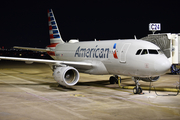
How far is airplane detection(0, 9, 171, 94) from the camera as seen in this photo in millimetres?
13844

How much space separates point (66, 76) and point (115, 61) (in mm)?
3333

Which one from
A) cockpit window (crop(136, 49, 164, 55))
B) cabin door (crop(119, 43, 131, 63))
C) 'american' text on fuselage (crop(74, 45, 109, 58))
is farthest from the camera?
'american' text on fuselage (crop(74, 45, 109, 58))

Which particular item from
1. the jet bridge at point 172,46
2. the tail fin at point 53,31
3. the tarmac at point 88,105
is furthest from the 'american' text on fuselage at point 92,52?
the tail fin at point 53,31

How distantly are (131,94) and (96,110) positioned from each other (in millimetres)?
4431

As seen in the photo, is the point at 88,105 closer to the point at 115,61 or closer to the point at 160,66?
the point at 160,66

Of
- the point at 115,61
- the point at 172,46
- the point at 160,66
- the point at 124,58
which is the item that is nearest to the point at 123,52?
the point at 124,58

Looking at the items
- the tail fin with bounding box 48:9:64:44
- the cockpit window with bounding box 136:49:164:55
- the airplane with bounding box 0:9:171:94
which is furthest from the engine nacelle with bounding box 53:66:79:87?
the tail fin with bounding box 48:9:64:44

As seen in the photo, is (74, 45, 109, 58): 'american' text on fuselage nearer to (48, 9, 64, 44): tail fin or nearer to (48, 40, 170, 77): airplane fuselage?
(48, 40, 170, 77): airplane fuselage

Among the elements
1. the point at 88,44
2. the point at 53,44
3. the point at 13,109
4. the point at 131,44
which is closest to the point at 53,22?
the point at 53,44

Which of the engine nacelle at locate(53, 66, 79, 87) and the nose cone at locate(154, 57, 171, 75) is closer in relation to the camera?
the nose cone at locate(154, 57, 171, 75)

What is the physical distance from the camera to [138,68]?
46.8 ft

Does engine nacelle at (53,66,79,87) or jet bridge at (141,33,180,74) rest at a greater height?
jet bridge at (141,33,180,74)

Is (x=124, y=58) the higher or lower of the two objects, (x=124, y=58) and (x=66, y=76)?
the higher

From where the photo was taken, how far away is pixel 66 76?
16391mm
